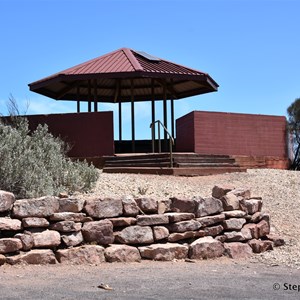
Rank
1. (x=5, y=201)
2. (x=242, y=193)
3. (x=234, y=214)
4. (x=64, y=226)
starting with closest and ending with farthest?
(x=5, y=201)
(x=64, y=226)
(x=234, y=214)
(x=242, y=193)

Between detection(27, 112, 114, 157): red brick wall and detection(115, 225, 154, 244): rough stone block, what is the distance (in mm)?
7669

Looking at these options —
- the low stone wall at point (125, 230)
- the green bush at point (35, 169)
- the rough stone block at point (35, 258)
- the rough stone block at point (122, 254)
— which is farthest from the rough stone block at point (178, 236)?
the green bush at point (35, 169)

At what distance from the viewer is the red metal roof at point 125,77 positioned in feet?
54.2

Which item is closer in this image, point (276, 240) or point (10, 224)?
point (10, 224)

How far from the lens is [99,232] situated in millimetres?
7555

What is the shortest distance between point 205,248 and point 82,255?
196 centimetres

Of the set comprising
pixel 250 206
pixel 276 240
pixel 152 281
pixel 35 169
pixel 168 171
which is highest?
pixel 35 169

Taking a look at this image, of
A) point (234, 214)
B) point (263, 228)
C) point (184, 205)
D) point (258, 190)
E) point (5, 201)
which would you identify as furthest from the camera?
point (258, 190)

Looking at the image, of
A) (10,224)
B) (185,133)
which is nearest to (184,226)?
(10,224)

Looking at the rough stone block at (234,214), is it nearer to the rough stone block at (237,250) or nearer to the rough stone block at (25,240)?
the rough stone block at (237,250)

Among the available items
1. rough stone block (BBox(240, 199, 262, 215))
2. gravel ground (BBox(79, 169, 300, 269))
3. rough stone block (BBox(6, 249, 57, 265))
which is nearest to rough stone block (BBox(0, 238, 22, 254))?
rough stone block (BBox(6, 249, 57, 265))

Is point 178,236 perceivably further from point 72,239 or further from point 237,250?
point 72,239

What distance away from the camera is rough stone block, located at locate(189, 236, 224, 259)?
26.0 ft

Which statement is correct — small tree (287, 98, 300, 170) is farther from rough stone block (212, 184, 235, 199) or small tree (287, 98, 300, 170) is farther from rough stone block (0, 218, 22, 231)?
rough stone block (0, 218, 22, 231)
